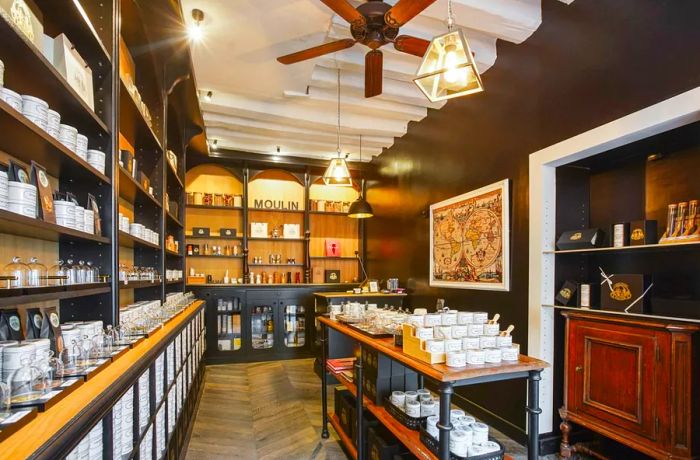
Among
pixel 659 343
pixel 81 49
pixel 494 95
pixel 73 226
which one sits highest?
pixel 494 95

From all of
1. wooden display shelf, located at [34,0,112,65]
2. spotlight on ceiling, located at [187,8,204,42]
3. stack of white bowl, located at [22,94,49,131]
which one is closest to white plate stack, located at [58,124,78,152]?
stack of white bowl, located at [22,94,49,131]

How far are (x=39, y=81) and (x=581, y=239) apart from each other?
3.00 m

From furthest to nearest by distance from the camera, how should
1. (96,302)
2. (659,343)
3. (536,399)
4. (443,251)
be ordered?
(443,251)
(659,343)
(96,302)
(536,399)

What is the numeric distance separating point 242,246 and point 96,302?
4153 millimetres

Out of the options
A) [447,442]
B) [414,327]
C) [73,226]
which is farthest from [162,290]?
[447,442]

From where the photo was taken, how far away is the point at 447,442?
1622mm

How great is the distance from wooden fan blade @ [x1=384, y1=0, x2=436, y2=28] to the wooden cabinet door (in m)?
2.13

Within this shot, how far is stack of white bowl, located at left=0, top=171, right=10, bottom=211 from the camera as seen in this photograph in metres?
1.16

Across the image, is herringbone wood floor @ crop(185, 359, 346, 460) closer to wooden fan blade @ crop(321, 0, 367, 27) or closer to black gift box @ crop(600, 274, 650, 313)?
black gift box @ crop(600, 274, 650, 313)

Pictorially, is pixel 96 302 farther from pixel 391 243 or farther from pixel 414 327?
pixel 391 243

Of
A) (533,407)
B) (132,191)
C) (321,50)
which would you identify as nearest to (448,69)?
(321,50)

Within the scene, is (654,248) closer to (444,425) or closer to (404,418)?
(444,425)

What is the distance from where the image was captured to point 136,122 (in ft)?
8.33

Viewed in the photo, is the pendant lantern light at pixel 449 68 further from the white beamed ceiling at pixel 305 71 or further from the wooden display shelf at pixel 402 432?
the wooden display shelf at pixel 402 432
